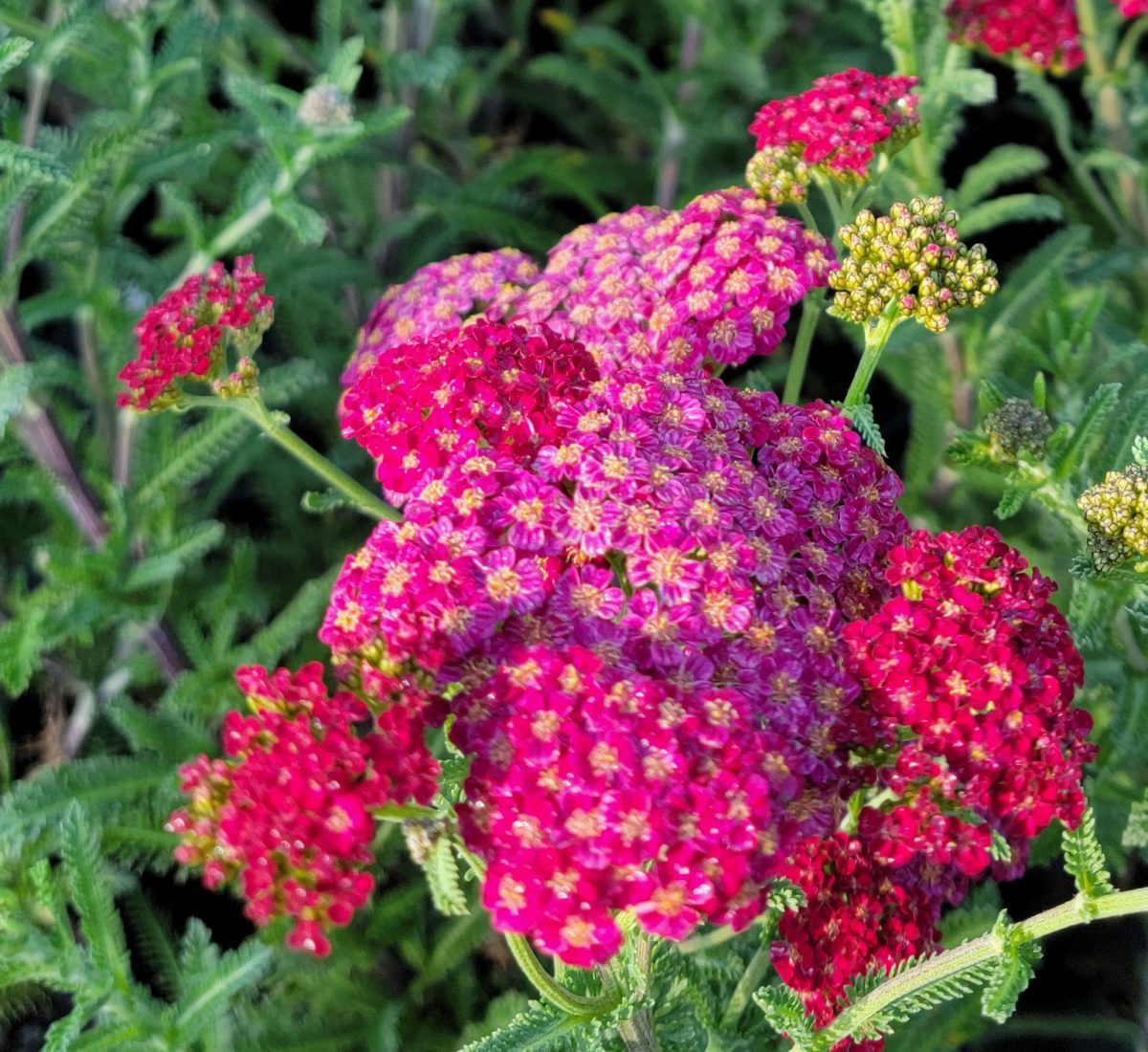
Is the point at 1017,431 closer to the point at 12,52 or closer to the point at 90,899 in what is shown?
the point at 90,899

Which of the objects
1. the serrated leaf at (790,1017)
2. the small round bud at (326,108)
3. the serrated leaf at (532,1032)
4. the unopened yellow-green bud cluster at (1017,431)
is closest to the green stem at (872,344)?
the unopened yellow-green bud cluster at (1017,431)

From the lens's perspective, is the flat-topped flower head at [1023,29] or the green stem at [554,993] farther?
the flat-topped flower head at [1023,29]

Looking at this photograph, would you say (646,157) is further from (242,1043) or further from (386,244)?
(242,1043)

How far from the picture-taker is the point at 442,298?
82.5 inches

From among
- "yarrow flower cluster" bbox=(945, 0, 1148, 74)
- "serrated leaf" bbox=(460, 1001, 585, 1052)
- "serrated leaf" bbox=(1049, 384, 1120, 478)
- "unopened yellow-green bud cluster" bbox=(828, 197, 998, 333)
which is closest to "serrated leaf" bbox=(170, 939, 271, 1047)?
"serrated leaf" bbox=(460, 1001, 585, 1052)

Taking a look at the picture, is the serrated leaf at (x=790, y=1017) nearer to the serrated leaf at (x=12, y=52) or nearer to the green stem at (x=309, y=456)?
the green stem at (x=309, y=456)

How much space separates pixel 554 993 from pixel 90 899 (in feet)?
2.82

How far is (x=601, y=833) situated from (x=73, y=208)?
1.76m

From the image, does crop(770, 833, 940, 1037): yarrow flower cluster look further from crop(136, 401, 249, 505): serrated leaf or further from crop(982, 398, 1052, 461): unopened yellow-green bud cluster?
crop(136, 401, 249, 505): serrated leaf

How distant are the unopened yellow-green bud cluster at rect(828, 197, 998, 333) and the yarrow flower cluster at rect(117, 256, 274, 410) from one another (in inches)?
36.4

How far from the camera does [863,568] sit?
167 cm

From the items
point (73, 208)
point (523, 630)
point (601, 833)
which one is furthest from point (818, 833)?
point (73, 208)

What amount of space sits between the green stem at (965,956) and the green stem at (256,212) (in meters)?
1.80

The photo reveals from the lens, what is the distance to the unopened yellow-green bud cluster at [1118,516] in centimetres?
161
